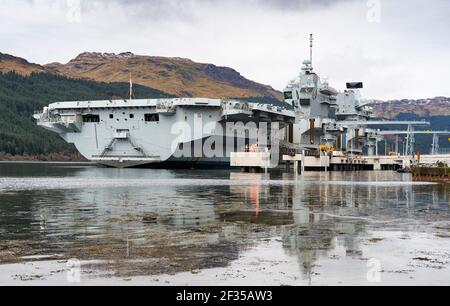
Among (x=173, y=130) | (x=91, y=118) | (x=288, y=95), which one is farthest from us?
(x=288, y=95)

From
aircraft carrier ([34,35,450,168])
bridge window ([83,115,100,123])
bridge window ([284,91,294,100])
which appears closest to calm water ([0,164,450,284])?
aircraft carrier ([34,35,450,168])

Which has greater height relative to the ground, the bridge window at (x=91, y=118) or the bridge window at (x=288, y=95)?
the bridge window at (x=288, y=95)

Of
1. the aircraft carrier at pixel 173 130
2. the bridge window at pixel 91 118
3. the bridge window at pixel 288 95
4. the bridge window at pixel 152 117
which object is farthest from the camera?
the bridge window at pixel 288 95

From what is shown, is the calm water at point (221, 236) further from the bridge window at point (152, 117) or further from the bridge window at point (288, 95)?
the bridge window at point (288, 95)

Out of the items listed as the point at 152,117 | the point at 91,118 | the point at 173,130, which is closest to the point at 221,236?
the point at 173,130

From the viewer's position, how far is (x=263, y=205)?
19.9m

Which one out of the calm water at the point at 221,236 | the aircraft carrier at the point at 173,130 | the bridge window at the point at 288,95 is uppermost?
the bridge window at the point at 288,95

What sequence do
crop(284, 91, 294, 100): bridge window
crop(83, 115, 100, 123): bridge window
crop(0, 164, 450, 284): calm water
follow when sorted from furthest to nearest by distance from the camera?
crop(284, 91, 294, 100): bridge window → crop(83, 115, 100, 123): bridge window → crop(0, 164, 450, 284): calm water

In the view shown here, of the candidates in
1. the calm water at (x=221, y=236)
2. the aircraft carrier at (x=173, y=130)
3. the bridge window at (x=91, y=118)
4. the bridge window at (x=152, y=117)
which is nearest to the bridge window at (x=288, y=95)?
the aircraft carrier at (x=173, y=130)

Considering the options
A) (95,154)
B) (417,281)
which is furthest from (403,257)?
(95,154)

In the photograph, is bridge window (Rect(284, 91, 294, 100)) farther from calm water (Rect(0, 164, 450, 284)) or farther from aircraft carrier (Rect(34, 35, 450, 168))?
calm water (Rect(0, 164, 450, 284))

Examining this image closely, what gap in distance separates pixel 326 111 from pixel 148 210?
80579mm

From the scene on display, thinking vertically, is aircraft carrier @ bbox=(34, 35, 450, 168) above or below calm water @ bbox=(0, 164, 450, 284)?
above

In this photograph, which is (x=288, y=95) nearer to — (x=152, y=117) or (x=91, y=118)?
(x=152, y=117)
